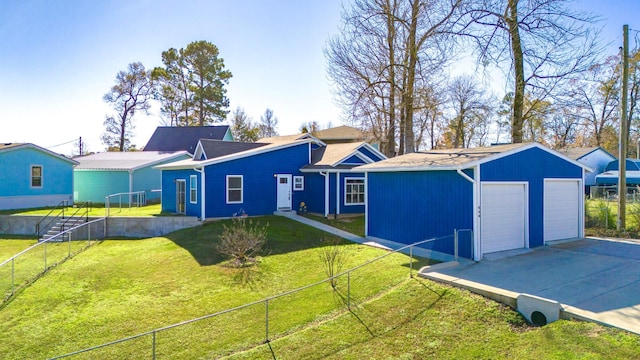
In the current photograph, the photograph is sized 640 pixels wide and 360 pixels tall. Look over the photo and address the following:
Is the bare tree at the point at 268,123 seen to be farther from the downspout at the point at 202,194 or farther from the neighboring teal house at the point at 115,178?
the downspout at the point at 202,194

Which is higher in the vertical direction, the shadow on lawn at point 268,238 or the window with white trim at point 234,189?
the window with white trim at point 234,189

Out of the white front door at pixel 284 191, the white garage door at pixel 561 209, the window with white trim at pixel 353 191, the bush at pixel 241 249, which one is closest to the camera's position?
the bush at pixel 241 249

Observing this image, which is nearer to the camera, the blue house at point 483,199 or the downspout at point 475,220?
the downspout at point 475,220

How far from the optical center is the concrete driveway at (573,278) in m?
6.14

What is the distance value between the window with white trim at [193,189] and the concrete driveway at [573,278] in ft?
39.0

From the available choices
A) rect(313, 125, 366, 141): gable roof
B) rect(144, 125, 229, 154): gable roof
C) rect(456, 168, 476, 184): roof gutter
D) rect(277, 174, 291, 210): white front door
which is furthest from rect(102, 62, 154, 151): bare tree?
→ rect(456, 168, 476, 184): roof gutter

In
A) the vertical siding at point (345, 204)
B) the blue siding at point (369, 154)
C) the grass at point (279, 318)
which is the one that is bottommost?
the grass at point (279, 318)

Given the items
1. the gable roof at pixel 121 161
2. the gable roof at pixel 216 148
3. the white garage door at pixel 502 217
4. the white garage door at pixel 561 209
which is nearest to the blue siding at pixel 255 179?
the gable roof at pixel 216 148

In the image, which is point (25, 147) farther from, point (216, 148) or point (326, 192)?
point (326, 192)

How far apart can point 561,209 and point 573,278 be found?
4.98m

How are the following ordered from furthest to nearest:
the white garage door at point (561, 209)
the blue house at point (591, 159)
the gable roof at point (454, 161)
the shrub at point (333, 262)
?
1. the blue house at point (591, 159)
2. the white garage door at point (561, 209)
3. the gable roof at point (454, 161)
4. the shrub at point (333, 262)

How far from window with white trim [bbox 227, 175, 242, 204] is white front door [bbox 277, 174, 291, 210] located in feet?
6.74

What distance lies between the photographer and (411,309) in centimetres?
698

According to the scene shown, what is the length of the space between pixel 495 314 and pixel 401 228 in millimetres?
5544
